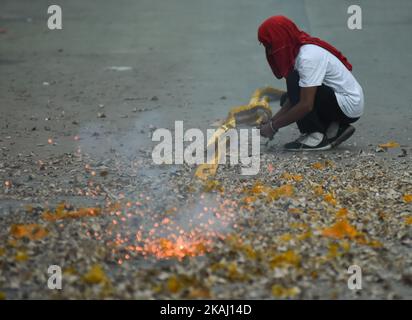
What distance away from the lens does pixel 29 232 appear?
4.68 m

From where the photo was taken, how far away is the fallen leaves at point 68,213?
16.3ft

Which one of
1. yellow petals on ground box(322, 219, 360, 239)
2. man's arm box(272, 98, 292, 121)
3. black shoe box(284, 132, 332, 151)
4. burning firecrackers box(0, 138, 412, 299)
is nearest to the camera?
burning firecrackers box(0, 138, 412, 299)

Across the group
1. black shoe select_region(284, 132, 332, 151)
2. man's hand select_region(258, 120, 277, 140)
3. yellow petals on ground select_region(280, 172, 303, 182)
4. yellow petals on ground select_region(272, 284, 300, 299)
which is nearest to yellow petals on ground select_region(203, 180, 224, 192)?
yellow petals on ground select_region(280, 172, 303, 182)

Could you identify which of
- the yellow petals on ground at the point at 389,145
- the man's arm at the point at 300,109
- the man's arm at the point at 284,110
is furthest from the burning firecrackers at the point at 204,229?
the yellow petals on ground at the point at 389,145

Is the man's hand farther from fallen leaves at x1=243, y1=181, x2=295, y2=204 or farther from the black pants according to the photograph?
fallen leaves at x1=243, y1=181, x2=295, y2=204

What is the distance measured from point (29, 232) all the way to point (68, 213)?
396mm

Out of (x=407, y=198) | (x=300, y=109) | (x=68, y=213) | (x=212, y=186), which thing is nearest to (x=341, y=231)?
(x=407, y=198)

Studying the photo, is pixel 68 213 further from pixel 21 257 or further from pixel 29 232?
pixel 21 257

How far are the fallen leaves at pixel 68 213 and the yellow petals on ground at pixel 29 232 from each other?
242 mm

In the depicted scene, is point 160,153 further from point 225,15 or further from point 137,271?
point 225,15

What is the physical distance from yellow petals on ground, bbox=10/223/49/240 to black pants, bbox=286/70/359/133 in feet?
9.77

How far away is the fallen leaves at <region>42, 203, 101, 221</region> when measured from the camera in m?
4.98

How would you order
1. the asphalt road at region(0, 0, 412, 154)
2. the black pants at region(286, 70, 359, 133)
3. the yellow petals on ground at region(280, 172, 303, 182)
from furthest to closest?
the asphalt road at region(0, 0, 412, 154), the black pants at region(286, 70, 359, 133), the yellow petals on ground at region(280, 172, 303, 182)
